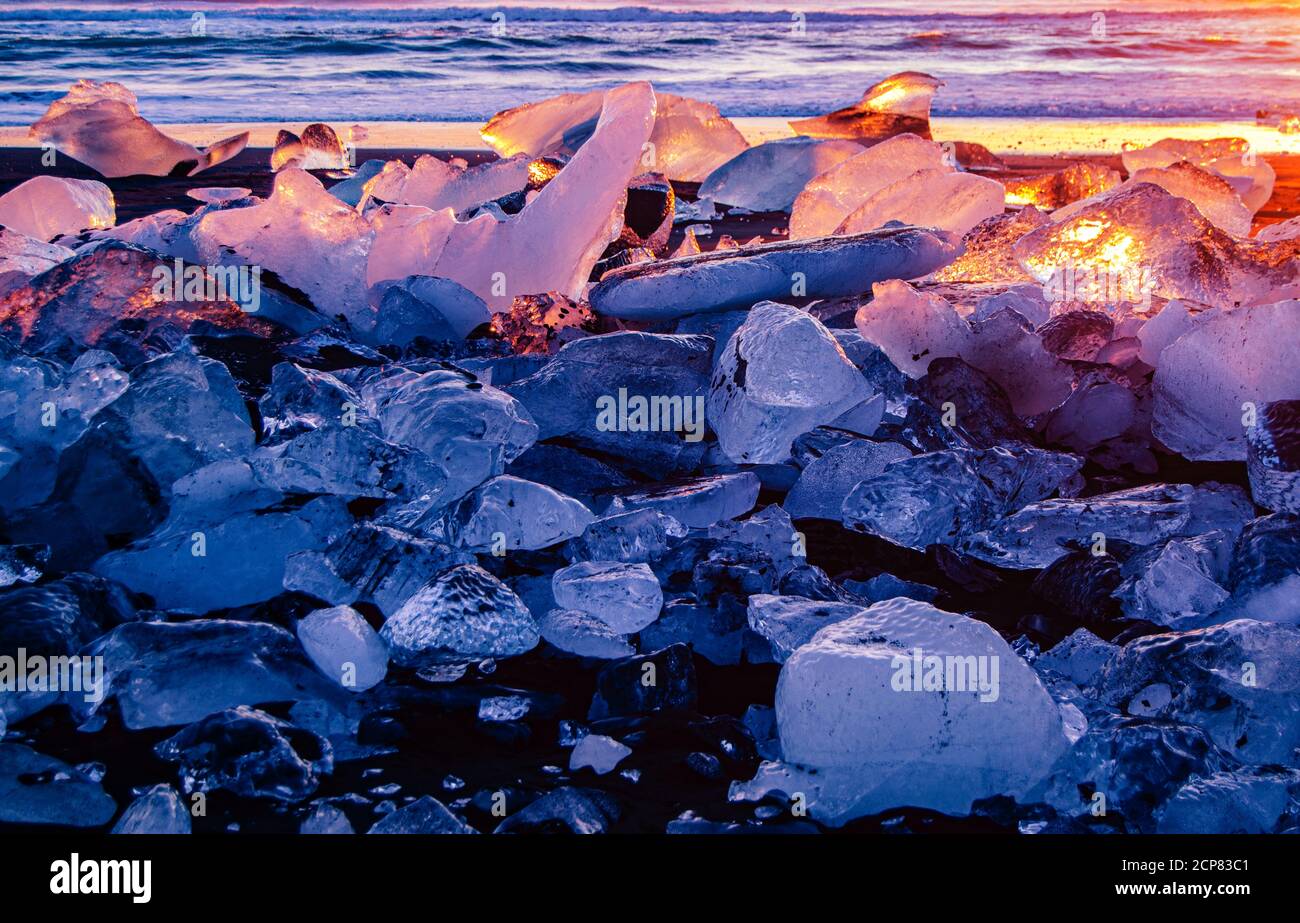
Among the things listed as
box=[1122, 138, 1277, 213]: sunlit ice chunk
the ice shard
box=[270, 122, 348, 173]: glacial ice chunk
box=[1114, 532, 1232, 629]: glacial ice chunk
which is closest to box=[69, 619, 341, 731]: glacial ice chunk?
box=[1114, 532, 1232, 629]: glacial ice chunk

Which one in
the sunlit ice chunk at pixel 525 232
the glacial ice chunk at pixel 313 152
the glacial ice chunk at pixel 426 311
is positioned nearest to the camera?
the glacial ice chunk at pixel 426 311

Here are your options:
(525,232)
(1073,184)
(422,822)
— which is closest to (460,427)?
(422,822)

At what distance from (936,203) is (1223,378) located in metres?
1.39

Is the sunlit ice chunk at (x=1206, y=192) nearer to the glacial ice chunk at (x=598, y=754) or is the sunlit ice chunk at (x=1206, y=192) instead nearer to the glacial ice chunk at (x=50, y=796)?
the glacial ice chunk at (x=598, y=754)

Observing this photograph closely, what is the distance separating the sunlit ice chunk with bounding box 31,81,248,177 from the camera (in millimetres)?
5285

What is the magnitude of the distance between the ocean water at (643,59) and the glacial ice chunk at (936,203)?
5.30 meters

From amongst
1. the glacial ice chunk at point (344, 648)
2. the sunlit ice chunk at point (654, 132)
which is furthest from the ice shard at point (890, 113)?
the glacial ice chunk at point (344, 648)

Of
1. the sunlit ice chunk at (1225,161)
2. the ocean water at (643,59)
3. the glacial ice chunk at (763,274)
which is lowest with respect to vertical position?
the glacial ice chunk at (763,274)

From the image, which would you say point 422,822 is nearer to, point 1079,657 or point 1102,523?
point 1079,657

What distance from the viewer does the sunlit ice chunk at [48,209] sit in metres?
3.74

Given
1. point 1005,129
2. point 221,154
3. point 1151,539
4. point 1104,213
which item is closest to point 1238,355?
point 1151,539

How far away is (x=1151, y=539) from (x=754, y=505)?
2.38 ft

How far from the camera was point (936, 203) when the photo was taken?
11.4 feet

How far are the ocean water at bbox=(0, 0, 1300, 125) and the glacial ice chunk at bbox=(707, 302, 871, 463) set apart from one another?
661 centimetres
